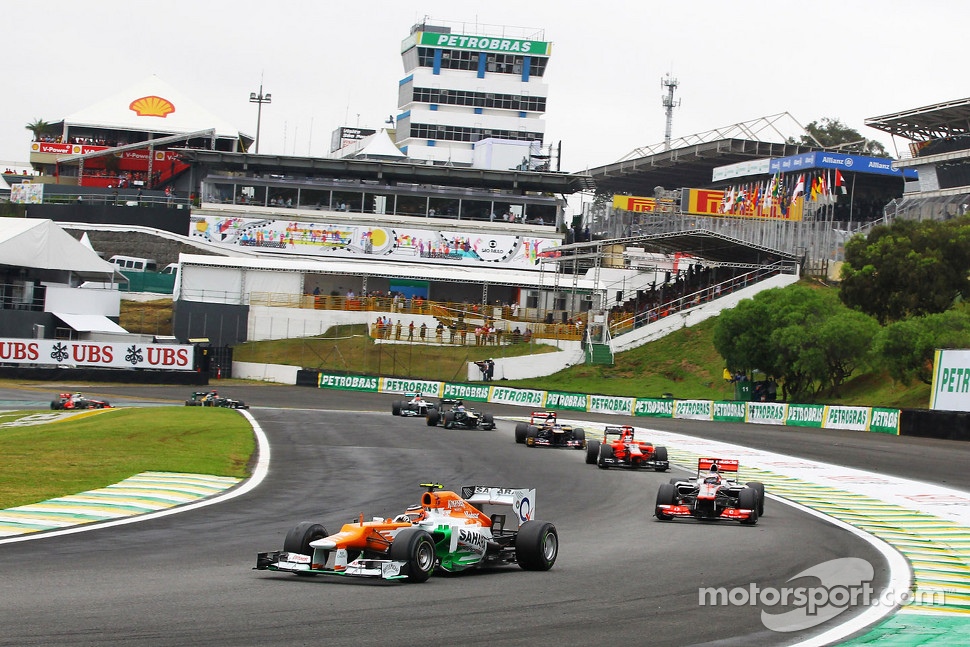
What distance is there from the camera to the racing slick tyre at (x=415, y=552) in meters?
11.9

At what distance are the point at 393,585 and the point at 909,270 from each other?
5355cm

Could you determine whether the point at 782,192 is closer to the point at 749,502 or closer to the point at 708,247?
the point at 708,247

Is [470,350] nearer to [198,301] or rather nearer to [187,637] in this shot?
[198,301]

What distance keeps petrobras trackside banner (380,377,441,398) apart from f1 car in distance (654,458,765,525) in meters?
44.0

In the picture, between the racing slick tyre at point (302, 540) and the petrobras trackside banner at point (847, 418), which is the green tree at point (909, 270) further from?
the racing slick tyre at point (302, 540)

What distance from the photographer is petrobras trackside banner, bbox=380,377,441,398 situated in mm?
64375

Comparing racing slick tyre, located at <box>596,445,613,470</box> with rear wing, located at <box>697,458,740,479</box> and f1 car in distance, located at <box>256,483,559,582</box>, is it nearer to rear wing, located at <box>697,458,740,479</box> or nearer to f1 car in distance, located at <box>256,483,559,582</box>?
rear wing, located at <box>697,458,740,479</box>

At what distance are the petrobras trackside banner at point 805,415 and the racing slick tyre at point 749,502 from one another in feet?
101

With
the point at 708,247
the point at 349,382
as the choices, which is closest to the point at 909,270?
the point at 708,247

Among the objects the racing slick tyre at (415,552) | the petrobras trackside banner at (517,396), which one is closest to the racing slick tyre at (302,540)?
the racing slick tyre at (415,552)

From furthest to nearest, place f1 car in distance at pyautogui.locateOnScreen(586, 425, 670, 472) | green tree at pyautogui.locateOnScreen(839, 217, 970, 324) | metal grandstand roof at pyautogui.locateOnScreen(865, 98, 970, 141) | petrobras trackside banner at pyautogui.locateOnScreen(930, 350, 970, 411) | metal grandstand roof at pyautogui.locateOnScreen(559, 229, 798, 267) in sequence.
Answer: metal grandstand roof at pyautogui.locateOnScreen(865, 98, 970, 141)
metal grandstand roof at pyautogui.locateOnScreen(559, 229, 798, 267)
green tree at pyautogui.locateOnScreen(839, 217, 970, 324)
petrobras trackside banner at pyautogui.locateOnScreen(930, 350, 970, 411)
f1 car in distance at pyautogui.locateOnScreen(586, 425, 670, 472)

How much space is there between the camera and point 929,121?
83438mm

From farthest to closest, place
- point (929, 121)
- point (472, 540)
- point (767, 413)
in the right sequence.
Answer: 1. point (929, 121)
2. point (767, 413)
3. point (472, 540)

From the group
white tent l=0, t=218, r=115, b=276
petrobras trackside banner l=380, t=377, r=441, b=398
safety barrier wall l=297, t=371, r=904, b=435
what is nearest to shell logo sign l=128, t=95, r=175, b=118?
white tent l=0, t=218, r=115, b=276
